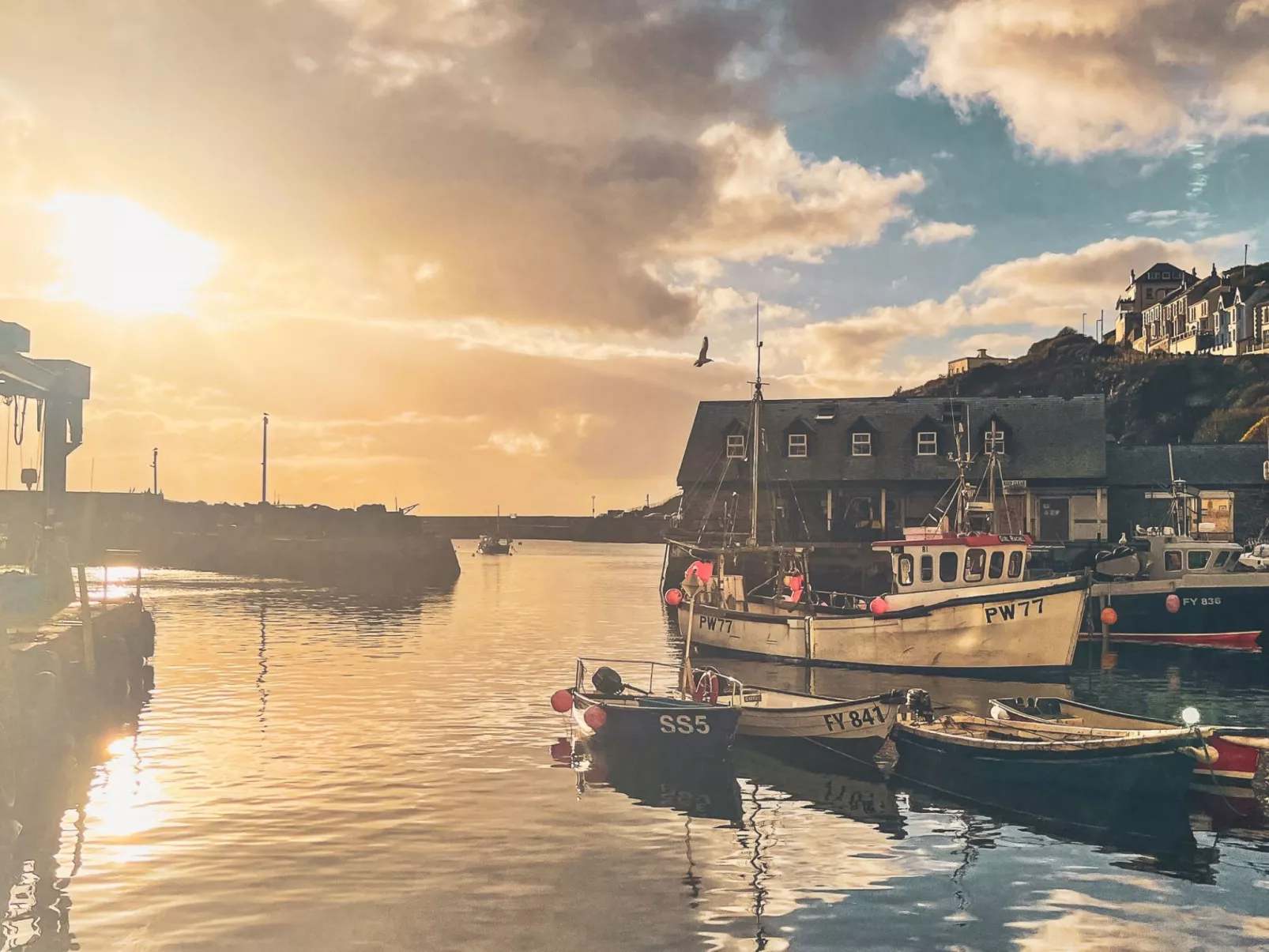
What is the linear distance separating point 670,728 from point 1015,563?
759 inches

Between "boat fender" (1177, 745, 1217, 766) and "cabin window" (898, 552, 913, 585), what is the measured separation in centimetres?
1874

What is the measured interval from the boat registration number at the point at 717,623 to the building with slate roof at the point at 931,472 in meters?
16.0

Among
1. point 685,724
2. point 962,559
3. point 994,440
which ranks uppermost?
point 994,440

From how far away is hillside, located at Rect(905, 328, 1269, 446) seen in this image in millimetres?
116812

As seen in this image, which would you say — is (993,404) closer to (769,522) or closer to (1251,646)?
(769,522)

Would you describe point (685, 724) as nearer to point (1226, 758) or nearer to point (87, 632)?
point (1226, 758)

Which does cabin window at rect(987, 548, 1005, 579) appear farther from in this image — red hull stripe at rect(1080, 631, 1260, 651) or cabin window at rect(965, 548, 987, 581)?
red hull stripe at rect(1080, 631, 1260, 651)

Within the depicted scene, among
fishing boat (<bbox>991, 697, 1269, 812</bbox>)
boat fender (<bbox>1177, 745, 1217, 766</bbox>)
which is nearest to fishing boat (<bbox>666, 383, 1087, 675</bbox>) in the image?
fishing boat (<bbox>991, 697, 1269, 812</bbox>)

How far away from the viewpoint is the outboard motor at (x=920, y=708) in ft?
75.5

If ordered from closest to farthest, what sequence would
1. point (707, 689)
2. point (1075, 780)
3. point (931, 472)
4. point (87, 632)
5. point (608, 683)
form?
point (1075, 780), point (707, 689), point (608, 683), point (87, 632), point (931, 472)

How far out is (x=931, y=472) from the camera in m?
63.7

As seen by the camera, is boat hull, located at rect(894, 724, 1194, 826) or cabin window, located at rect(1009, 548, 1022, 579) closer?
boat hull, located at rect(894, 724, 1194, 826)

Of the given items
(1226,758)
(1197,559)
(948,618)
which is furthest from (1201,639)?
(1226,758)

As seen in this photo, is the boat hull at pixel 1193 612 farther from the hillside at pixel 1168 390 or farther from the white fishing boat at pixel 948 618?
the hillside at pixel 1168 390
